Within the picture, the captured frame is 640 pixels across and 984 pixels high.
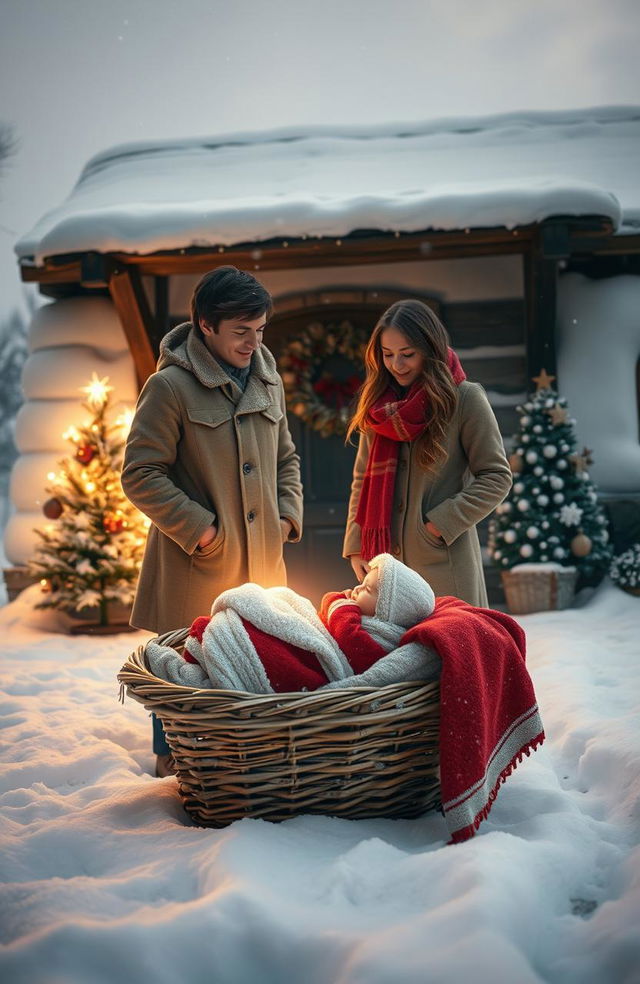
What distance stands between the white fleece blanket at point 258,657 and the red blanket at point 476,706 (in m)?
0.09

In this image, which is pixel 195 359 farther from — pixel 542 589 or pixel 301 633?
pixel 542 589

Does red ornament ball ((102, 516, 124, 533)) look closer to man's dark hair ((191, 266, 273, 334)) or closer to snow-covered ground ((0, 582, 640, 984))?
snow-covered ground ((0, 582, 640, 984))

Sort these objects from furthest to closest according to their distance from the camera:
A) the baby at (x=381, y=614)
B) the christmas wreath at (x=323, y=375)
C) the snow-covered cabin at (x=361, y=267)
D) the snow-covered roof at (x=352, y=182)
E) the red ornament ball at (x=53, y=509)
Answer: the christmas wreath at (x=323, y=375) → the red ornament ball at (x=53, y=509) → the snow-covered cabin at (x=361, y=267) → the snow-covered roof at (x=352, y=182) → the baby at (x=381, y=614)

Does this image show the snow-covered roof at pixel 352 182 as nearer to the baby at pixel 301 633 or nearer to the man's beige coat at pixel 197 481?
the man's beige coat at pixel 197 481

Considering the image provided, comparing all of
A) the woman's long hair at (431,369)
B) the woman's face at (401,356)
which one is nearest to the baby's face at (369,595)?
the woman's long hair at (431,369)

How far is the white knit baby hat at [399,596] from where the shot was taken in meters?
2.35

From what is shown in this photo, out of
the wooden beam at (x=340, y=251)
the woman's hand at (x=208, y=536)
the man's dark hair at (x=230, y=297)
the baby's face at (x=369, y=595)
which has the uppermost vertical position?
the wooden beam at (x=340, y=251)

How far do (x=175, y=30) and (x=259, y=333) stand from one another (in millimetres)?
37522

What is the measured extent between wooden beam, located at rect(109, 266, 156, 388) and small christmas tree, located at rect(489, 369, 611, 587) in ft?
9.84

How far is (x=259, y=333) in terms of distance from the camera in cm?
282

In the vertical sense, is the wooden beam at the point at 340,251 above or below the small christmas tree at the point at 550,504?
above

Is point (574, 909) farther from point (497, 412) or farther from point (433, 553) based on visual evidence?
point (497, 412)

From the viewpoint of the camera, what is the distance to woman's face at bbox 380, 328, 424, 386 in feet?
9.68

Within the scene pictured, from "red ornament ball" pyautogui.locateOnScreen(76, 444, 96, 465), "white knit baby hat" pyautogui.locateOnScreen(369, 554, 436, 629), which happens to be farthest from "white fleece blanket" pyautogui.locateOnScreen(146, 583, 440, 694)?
"red ornament ball" pyautogui.locateOnScreen(76, 444, 96, 465)
